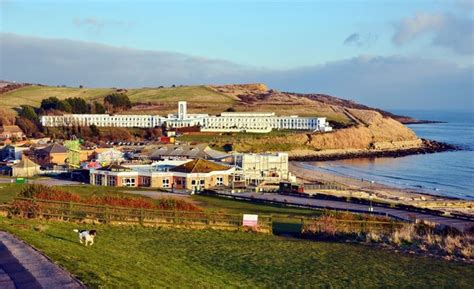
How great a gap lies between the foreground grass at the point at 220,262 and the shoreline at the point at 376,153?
7188 centimetres

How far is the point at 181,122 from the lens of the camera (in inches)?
4769

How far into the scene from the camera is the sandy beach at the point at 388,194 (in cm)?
4394

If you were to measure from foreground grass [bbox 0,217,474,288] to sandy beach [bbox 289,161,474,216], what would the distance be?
21400 millimetres

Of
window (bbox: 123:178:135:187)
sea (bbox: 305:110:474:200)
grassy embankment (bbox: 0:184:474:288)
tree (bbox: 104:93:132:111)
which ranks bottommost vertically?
sea (bbox: 305:110:474:200)

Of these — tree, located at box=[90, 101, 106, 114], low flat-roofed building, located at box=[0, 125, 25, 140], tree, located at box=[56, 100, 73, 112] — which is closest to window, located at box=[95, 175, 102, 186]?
low flat-roofed building, located at box=[0, 125, 25, 140]

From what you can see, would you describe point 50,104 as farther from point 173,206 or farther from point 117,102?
point 173,206

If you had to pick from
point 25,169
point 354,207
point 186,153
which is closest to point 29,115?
point 186,153

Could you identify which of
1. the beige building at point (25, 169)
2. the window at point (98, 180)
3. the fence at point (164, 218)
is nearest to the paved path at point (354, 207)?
the fence at point (164, 218)

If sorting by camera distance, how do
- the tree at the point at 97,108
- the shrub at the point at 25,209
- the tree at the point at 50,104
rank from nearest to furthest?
the shrub at the point at 25,209, the tree at the point at 50,104, the tree at the point at 97,108

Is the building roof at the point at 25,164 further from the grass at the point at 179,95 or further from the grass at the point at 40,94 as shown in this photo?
the grass at the point at 179,95

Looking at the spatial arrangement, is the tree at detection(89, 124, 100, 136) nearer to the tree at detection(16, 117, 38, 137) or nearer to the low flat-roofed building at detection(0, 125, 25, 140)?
the tree at detection(16, 117, 38, 137)

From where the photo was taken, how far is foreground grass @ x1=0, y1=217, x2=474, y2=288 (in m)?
12.8

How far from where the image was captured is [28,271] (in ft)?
38.3

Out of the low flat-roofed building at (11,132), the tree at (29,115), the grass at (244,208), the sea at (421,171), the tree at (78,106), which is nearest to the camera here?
the grass at (244,208)
